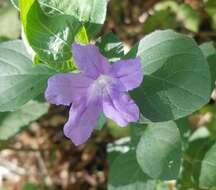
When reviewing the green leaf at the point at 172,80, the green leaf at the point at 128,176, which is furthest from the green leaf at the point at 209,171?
the green leaf at the point at 172,80

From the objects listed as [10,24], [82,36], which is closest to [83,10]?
[82,36]

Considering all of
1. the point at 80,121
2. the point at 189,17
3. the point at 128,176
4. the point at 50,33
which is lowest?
the point at 128,176

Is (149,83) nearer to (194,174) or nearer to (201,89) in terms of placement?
(201,89)

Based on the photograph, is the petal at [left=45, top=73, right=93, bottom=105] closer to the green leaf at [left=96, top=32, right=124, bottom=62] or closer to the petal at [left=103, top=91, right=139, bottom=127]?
the petal at [left=103, top=91, right=139, bottom=127]

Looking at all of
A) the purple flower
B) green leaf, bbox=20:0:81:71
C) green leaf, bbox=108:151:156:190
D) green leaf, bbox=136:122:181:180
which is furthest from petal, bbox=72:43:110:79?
green leaf, bbox=108:151:156:190

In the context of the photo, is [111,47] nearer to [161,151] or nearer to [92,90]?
[92,90]
